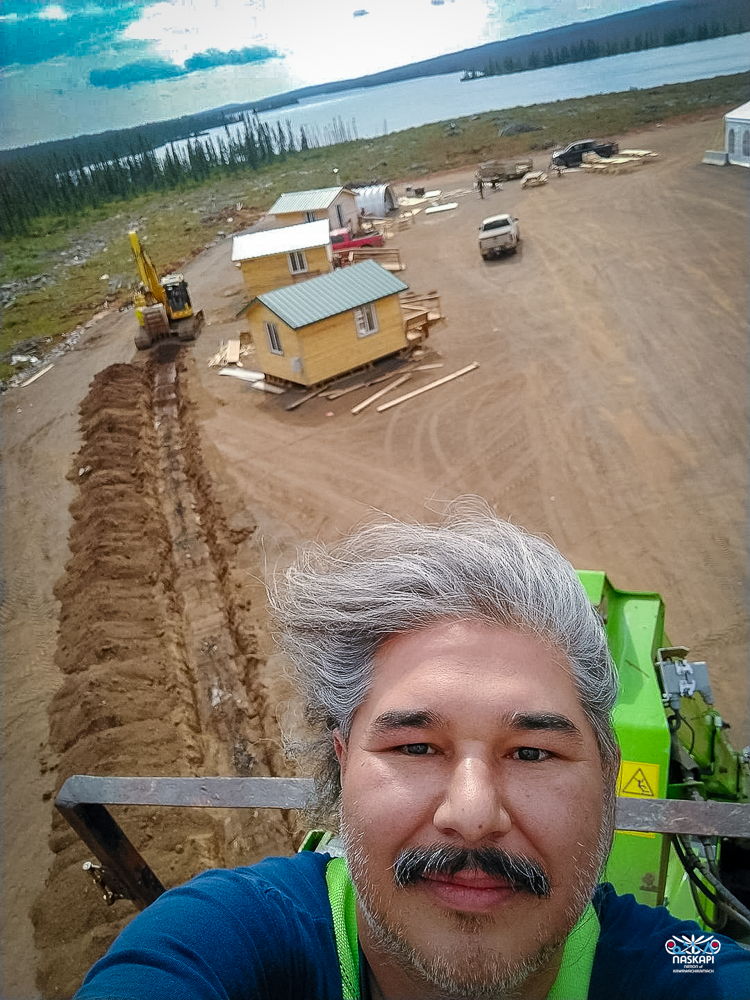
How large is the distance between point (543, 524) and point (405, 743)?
9.14m

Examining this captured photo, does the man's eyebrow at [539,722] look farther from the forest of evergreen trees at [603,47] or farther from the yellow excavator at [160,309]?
the forest of evergreen trees at [603,47]

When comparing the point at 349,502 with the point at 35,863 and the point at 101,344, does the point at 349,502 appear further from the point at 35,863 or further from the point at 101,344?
the point at 101,344

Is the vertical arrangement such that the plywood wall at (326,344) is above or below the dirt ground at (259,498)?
above

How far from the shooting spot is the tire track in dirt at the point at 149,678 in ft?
19.5

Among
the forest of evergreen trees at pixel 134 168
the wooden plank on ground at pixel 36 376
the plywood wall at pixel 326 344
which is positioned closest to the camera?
the plywood wall at pixel 326 344

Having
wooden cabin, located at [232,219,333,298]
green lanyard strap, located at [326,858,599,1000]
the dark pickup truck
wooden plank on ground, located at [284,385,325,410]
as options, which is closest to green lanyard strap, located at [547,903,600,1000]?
green lanyard strap, located at [326,858,599,1000]

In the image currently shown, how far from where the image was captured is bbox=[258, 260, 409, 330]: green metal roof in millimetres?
15500

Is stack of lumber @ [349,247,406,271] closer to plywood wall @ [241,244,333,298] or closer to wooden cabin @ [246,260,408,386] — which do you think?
plywood wall @ [241,244,333,298]

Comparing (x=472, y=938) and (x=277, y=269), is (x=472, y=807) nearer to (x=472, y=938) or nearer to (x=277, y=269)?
(x=472, y=938)

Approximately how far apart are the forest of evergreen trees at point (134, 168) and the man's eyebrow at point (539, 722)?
41852mm

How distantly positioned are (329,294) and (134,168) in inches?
1661

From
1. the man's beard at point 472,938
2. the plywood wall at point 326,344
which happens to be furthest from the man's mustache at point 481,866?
the plywood wall at point 326,344

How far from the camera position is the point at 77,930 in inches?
222

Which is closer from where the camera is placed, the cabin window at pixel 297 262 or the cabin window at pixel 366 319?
the cabin window at pixel 366 319
